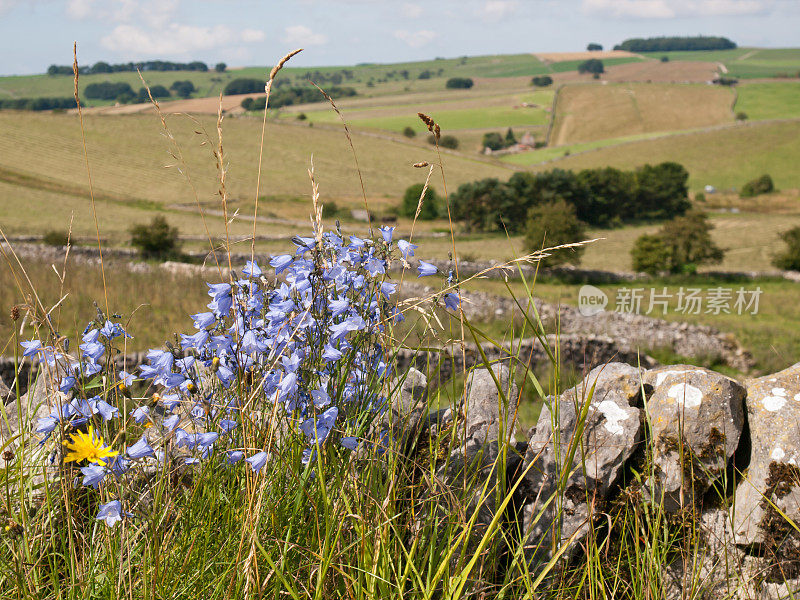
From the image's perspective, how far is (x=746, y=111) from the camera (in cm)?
10544

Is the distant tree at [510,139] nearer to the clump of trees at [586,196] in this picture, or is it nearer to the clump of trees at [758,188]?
the clump of trees at [586,196]

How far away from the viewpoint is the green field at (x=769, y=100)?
10294cm

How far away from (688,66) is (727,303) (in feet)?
471

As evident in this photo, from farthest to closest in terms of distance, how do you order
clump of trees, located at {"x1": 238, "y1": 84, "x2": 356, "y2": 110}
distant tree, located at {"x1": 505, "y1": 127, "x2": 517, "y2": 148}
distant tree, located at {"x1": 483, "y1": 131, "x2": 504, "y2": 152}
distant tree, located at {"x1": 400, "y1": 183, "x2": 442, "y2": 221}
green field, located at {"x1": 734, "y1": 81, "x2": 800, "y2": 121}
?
1. green field, located at {"x1": 734, "y1": 81, "x2": 800, "y2": 121}
2. distant tree, located at {"x1": 505, "y1": 127, "x2": 517, "y2": 148}
3. distant tree, located at {"x1": 483, "y1": 131, "x2": 504, "y2": 152}
4. clump of trees, located at {"x1": 238, "y1": 84, "x2": 356, "y2": 110}
5. distant tree, located at {"x1": 400, "y1": 183, "x2": 442, "y2": 221}

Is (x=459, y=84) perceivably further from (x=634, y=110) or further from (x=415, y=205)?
(x=415, y=205)

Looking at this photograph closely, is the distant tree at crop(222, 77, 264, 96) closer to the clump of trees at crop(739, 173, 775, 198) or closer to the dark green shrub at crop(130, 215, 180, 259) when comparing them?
the clump of trees at crop(739, 173, 775, 198)

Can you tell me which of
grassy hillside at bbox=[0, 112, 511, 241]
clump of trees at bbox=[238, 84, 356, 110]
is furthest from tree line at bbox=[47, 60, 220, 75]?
grassy hillside at bbox=[0, 112, 511, 241]

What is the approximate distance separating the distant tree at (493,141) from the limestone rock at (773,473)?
3648 inches

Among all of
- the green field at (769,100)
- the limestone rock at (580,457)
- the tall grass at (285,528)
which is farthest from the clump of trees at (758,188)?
the tall grass at (285,528)

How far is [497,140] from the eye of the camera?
94.6m

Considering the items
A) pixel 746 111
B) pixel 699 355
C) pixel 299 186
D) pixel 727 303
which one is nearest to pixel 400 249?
pixel 699 355

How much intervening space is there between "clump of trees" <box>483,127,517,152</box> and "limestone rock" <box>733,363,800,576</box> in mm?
92670

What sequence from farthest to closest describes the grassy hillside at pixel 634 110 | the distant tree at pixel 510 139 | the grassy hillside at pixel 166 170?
the grassy hillside at pixel 634 110
the distant tree at pixel 510 139
the grassy hillside at pixel 166 170

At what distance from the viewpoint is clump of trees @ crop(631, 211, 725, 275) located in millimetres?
43188
